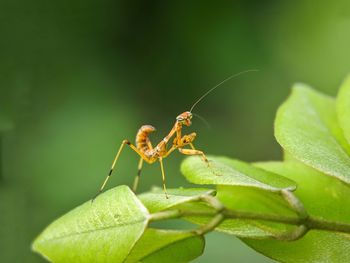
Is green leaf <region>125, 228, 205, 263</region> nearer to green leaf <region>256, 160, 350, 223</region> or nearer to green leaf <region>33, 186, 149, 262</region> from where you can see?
green leaf <region>33, 186, 149, 262</region>

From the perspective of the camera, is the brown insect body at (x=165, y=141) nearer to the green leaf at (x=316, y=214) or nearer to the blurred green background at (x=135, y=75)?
the green leaf at (x=316, y=214)

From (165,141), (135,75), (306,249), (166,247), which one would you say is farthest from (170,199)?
(135,75)

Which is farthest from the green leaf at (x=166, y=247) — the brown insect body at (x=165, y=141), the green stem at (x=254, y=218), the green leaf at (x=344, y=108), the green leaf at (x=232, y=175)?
the brown insect body at (x=165, y=141)

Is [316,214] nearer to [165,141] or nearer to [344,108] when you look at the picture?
[344,108]

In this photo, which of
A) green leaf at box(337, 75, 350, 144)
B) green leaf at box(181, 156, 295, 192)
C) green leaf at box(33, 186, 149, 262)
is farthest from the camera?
green leaf at box(337, 75, 350, 144)

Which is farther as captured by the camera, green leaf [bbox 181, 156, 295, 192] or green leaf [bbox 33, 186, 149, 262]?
green leaf [bbox 181, 156, 295, 192]

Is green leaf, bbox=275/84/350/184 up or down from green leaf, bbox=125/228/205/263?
up

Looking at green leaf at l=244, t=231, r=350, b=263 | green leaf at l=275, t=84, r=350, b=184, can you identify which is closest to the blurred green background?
green leaf at l=275, t=84, r=350, b=184
